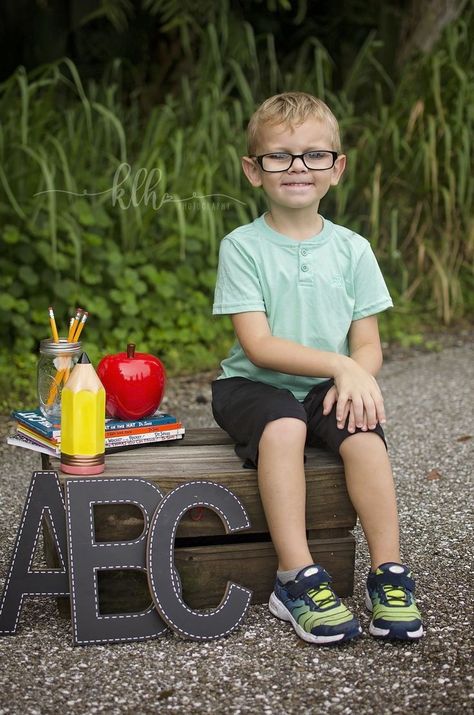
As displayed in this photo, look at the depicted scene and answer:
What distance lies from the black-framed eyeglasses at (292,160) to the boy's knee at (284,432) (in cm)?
61

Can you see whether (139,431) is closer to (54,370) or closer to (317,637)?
(54,370)

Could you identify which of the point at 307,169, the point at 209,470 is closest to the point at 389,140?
the point at 307,169

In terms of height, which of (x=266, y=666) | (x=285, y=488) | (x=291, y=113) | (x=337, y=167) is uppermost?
(x=291, y=113)

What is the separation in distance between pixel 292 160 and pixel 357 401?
61 centimetres

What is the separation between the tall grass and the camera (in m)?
4.47

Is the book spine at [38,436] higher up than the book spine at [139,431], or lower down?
higher up

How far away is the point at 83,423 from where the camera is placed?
2299 millimetres

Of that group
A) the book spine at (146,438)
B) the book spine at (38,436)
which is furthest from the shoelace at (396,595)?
the book spine at (38,436)

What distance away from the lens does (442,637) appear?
229cm

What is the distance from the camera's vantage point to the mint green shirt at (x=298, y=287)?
2.58 m

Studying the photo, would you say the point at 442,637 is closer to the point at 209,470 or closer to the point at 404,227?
the point at 209,470

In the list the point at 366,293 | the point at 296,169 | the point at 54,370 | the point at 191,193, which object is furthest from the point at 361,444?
the point at 191,193

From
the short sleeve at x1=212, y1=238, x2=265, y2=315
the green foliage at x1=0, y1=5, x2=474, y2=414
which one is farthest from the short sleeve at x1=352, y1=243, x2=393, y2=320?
the green foliage at x1=0, y1=5, x2=474, y2=414

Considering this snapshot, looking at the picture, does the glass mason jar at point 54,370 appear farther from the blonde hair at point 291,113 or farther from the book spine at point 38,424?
the blonde hair at point 291,113
